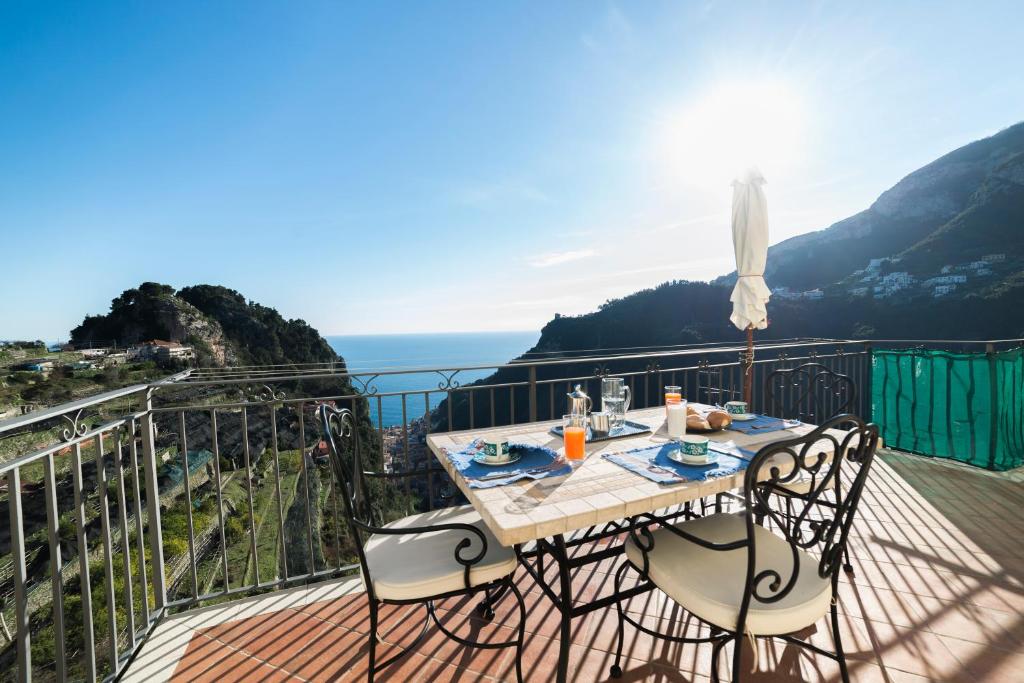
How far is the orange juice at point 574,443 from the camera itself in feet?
5.10

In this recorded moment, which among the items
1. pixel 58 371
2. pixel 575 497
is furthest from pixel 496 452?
pixel 58 371

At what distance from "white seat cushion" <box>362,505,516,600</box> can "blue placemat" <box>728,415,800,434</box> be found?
123 cm

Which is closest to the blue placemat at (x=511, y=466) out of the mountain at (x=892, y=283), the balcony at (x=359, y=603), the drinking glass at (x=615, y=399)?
the balcony at (x=359, y=603)

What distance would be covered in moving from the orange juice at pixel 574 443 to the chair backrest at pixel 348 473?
0.77 metres

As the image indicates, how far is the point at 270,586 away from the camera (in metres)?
2.27

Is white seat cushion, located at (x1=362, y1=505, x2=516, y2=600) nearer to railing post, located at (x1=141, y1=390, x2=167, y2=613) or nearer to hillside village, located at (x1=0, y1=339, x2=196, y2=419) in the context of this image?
railing post, located at (x1=141, y1=390, x2=167, y2=613)

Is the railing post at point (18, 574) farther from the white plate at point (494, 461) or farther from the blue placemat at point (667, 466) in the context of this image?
the blue placemat at point (667, 466)

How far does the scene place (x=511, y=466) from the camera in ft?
4.89

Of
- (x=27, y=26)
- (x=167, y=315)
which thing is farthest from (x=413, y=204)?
(x=167, y=315)

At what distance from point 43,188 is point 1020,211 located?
42.6 metres

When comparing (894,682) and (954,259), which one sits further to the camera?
(954,259)

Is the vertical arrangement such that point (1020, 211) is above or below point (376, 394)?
above

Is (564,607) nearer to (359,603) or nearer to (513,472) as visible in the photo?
(513,472)

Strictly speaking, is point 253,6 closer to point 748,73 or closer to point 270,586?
point 748,73
